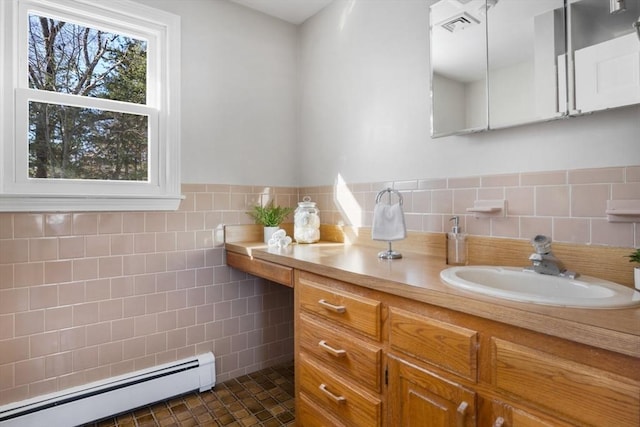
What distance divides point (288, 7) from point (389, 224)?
5.83ft

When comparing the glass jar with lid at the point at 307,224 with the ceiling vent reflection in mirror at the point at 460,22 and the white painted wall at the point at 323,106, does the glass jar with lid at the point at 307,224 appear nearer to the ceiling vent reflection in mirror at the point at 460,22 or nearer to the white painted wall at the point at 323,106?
the white painted wall at the point at 323,106

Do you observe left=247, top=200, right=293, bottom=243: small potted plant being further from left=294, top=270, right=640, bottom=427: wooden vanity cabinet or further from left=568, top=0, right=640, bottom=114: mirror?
left=568, top=0, right=640, bottom=114: mirror

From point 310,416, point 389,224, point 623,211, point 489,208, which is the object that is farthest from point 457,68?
point 310,416

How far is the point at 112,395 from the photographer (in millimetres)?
1905

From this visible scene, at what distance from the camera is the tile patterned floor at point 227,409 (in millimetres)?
1874

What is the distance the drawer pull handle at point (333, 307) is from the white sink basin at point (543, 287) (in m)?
0.40

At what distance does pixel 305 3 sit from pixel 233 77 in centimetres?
71

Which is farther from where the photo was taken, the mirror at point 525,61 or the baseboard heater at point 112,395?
the baseboard heater at point 112,395

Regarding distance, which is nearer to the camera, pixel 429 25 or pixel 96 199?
pixel 429 25

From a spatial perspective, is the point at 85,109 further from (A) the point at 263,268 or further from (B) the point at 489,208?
(B) the point at 489,208

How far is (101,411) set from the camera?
1875 mm

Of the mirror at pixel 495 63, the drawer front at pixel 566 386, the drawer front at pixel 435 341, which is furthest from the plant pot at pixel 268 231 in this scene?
the drawer front at pixel 566 386

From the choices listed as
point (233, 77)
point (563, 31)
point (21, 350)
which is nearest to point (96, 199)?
point (21, 350)

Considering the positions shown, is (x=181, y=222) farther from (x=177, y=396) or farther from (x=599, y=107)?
(x=599, y=107)
